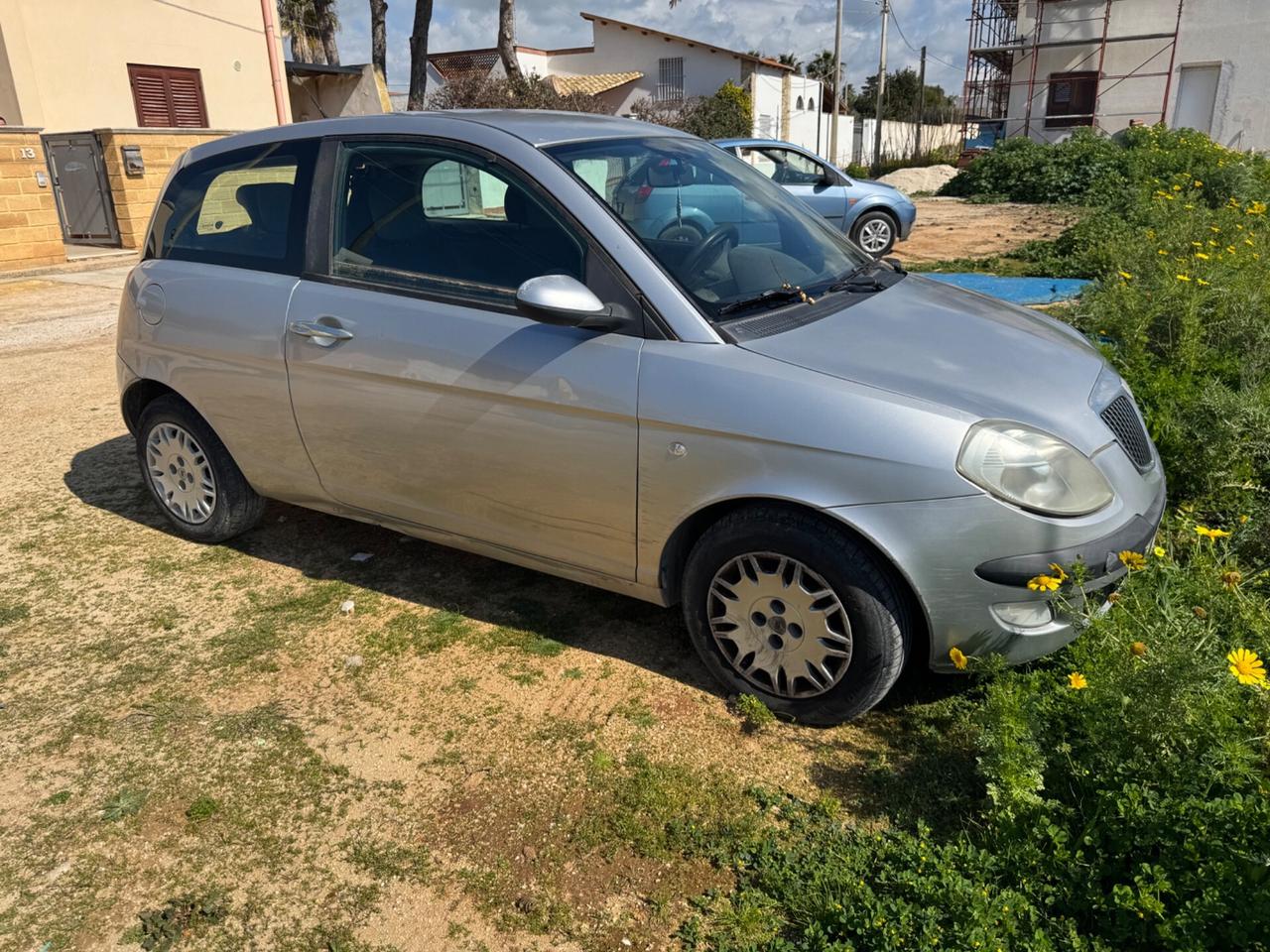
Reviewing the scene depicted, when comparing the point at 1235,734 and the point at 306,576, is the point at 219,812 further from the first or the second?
the point at 1235,734

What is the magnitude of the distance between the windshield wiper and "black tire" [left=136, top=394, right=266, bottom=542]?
2.54m

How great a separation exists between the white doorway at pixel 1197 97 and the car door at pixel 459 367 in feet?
106

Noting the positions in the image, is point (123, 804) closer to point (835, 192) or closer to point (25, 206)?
point (835, 192)

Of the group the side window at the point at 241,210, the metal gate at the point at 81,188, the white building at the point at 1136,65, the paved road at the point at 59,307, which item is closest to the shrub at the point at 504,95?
the metal gate at the point at 81,188

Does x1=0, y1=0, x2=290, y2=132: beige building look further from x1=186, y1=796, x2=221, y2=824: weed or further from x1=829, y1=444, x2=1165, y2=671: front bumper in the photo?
x1=829, y1=444, x2=1165, y2=671: front bumper

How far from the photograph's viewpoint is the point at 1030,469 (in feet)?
9.22

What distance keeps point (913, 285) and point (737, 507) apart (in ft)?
4.68

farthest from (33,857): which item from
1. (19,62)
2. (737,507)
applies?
(19,62)

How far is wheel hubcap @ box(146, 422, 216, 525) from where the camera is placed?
460 cm

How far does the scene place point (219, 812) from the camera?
2977mm

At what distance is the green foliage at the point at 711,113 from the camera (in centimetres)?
3278

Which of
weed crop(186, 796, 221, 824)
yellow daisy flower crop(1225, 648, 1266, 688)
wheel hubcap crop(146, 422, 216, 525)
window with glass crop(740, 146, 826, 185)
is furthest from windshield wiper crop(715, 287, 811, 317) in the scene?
window with glass crop(740, 146, 826, 185)

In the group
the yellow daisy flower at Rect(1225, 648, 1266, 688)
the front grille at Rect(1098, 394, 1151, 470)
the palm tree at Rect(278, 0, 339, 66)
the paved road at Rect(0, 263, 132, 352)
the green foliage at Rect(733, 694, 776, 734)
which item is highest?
the palm tree at Rect(278, 0, 339, 66)

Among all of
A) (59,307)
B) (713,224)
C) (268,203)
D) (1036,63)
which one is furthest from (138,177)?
(1036,63)
